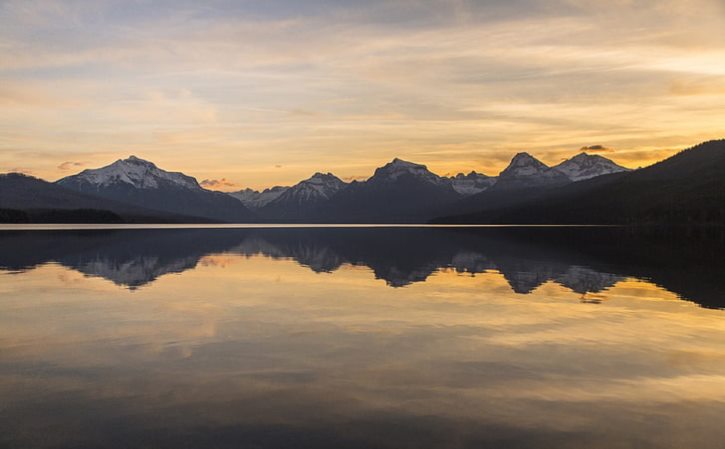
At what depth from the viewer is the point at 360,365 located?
20.3m

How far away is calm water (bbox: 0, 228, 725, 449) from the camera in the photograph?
45.8 feet

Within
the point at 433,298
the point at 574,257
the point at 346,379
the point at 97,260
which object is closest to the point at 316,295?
the point at 433,298

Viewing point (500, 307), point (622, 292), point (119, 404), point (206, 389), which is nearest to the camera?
point (119, 404)

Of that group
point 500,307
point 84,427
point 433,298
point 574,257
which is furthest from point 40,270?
point 574,257

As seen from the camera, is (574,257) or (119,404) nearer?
(119,404)

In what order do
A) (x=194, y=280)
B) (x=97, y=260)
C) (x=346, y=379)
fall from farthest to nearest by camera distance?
(x=97, y=260), (x=194, y=280), (x=346, y=379)

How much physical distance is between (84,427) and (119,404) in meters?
1.72

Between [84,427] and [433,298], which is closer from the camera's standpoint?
[84,427]

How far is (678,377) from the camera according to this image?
62.8 ft

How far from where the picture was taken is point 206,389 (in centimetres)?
1722

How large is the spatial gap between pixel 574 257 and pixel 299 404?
211ft

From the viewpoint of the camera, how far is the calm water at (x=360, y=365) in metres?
14.0

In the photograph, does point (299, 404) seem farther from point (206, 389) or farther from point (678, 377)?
point (678, 377)

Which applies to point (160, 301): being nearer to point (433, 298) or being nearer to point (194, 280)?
point (194, 280)
